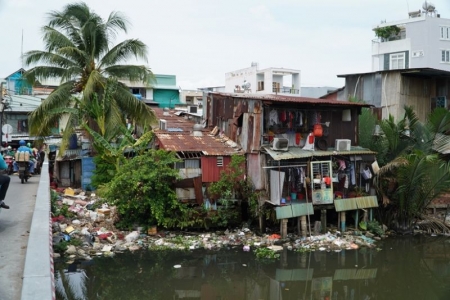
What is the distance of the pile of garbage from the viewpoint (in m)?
12.7

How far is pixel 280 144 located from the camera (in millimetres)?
14562

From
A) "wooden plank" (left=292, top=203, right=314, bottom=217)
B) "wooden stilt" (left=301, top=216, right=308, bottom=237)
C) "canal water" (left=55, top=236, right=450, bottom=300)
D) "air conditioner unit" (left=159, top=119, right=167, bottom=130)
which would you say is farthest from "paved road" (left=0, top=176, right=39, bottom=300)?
"wooden stilt" (left=301, top=216, right=308, bottom=237)

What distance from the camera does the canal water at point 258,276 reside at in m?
10.6

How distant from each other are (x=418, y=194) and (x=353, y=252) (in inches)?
138

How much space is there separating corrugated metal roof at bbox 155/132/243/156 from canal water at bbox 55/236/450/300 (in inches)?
132

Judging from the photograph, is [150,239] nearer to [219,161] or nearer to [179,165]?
[179,165]

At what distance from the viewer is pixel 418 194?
1548 cm

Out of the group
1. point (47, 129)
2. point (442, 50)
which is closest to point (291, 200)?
point (47, 129)

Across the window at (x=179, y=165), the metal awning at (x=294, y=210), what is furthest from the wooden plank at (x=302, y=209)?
the window at (x=179, y=165)

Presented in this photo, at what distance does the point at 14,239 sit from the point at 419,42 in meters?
31.0

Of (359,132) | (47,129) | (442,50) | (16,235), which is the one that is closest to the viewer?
(16,235)

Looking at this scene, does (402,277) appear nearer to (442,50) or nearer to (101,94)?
(101,94)

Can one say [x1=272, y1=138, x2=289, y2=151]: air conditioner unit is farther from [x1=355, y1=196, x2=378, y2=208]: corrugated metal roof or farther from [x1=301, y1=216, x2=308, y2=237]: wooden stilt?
[x1=355, y1=196, x2=378, y2=208]: corrugated metal roof

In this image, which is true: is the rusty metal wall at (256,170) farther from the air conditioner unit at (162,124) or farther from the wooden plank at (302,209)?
the air conditioner unit at (162,124)
